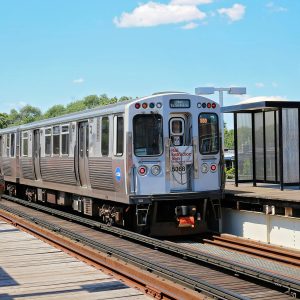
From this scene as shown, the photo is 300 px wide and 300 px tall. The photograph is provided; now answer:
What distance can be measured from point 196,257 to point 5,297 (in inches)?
168

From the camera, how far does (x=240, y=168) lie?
17.0 metres

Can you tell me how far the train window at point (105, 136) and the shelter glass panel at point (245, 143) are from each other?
4.61m

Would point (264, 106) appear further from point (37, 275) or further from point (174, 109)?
point (37, 275)

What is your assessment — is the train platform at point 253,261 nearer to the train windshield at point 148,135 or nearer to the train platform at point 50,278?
the train windshield at point 148,135

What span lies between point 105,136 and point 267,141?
476cm

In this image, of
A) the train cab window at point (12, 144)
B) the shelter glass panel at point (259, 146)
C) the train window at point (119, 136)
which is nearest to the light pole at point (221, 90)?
the train cab window at point (12, 144)

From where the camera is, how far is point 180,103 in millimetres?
13398

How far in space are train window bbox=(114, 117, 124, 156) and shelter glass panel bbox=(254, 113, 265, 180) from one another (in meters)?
4.77

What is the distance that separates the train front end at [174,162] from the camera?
1283 centimetres

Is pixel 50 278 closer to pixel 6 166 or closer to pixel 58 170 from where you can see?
pixel 58 170

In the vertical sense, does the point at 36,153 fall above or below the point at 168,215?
above

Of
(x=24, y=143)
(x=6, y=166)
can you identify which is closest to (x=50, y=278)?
(x=24, y=143)

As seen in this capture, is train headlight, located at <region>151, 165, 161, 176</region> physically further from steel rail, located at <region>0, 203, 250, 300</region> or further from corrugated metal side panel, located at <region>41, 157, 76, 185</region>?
corrugated metal side panel, located at <region>41, 157, 76, 185</region>

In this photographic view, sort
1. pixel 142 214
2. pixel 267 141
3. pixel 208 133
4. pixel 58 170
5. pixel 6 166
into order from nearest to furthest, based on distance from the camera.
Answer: pixel 142 214 < pixel 208 133 < pixel 267 141 < pixel 58 170 < pixel 6 166
